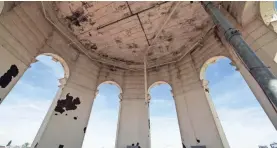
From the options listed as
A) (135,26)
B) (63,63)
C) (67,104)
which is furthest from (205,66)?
(63,63)

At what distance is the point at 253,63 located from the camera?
9.25 ft

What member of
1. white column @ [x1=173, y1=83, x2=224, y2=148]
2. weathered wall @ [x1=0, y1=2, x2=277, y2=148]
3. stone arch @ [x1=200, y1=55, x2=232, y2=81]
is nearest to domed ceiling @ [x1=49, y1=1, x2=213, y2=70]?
weathered wall @ [x1=0, y1=2, x2=277, y2=148]

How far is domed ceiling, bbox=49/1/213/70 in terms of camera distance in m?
6.66

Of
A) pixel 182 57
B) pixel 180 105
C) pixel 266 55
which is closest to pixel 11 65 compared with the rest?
pixel 180 105

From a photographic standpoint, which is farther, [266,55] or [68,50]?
[68,50]

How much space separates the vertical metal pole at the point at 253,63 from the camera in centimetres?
248

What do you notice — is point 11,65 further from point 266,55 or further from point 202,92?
point 266,55

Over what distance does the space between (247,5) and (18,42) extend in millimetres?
7677

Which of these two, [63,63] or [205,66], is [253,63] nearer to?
[205,66]

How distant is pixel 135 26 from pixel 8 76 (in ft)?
16.5

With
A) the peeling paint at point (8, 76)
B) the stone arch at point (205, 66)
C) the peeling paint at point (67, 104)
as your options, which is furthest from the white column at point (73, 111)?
the stone arch at point (205, 66)

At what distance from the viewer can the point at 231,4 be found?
19.1 ft

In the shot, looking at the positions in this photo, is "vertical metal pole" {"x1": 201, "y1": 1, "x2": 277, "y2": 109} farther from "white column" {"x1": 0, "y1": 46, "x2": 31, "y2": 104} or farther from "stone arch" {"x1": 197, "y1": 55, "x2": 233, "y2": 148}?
"white column" {"x1": 0, "y1": 46, "x2": 31, "y2": 104}

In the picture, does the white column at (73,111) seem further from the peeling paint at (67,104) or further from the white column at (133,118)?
the white column at (133,118)
